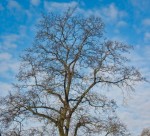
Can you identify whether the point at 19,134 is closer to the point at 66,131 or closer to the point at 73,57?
the point at 66,131

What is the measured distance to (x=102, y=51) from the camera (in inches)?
1077

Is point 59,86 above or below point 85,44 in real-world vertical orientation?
below

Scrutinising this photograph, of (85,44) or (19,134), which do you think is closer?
(19,134)

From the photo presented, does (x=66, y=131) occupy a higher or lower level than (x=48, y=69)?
lower

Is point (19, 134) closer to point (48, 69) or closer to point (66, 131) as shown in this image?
point (66, 131)

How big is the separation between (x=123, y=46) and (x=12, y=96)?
862 centimetres

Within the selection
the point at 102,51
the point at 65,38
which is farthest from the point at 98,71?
the point at 65,38

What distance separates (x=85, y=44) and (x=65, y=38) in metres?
1.54

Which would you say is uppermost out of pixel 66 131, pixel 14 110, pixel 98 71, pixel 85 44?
pixel 85 44

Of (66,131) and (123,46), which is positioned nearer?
(66,131)

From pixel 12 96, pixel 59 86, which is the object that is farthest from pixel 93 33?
pixel 12 96

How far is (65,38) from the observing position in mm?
27969

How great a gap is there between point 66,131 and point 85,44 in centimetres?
647

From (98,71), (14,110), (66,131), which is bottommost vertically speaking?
(66,131)
